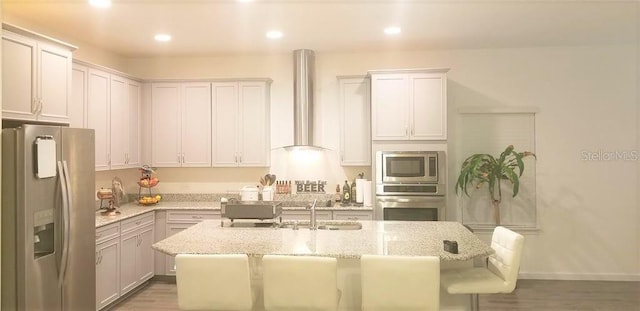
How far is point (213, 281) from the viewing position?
2.63 meters

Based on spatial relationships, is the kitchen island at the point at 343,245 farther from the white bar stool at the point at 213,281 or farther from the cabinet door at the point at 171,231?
the cabinet door at the point at 171,231

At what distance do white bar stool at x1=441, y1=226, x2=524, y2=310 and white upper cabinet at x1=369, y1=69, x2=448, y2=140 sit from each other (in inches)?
81.2

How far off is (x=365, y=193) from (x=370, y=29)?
185cm

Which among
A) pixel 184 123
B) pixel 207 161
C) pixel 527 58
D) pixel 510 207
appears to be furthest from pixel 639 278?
pixel 184 123

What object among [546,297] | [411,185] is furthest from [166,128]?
[546,297]

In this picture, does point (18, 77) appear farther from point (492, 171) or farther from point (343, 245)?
point (492, 171)

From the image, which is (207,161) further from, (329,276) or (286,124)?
(329,276)

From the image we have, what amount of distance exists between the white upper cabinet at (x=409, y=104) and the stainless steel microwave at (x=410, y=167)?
203 millimetres

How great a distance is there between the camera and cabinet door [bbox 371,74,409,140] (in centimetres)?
502

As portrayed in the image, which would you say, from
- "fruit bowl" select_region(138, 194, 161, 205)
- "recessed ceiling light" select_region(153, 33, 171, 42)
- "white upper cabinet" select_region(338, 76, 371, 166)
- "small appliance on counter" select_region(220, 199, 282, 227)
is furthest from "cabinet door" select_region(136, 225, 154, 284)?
"white upper cabinet" select_region(338, 76, 371, 166)

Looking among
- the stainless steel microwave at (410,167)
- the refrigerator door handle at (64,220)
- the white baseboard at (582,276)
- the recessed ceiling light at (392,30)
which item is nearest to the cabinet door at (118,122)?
the refrigerator door handle at (64,220)

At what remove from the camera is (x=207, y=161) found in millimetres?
5531

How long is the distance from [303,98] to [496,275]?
3165 mm

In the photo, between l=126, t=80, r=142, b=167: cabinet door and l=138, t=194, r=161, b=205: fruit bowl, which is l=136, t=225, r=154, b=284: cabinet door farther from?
l=126, t=80, r=142, b=167: cabinet door
